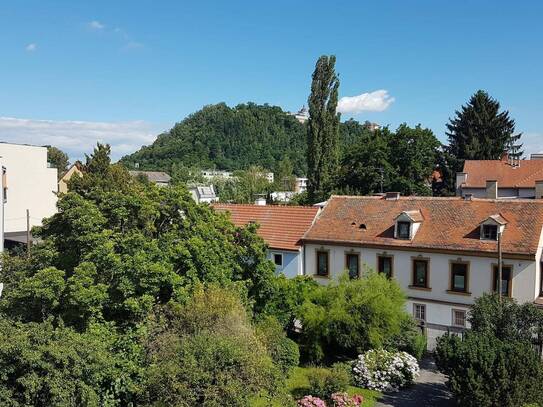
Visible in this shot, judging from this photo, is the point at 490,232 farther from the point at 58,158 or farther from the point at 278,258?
the point at 58,158

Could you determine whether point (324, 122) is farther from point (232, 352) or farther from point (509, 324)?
point (232, 352)

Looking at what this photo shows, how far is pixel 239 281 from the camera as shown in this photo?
60.8 ft

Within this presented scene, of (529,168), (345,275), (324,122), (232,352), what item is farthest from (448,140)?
(232,352)

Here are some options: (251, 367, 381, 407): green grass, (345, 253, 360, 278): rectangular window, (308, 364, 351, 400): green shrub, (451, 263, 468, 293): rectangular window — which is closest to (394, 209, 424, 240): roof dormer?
(345, 253, 360, 278): rectangular window

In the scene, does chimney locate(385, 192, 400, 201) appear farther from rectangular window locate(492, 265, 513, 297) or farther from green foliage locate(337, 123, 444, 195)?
green foliage locate(337, 123, 444, 195)

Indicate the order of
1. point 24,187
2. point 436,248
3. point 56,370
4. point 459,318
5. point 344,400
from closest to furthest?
1. point 56,370
2. point 344,400
3. point 459,318
4. point 436,248
5. point 24,187

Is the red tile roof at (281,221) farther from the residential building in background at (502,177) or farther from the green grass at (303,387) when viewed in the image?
the residential building in background at (502,177)

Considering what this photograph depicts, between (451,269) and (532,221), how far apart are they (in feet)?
15.7

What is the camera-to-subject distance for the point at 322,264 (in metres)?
29.5

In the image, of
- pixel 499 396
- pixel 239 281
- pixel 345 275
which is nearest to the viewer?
pixel 499 396

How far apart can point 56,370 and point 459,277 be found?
66.6ft

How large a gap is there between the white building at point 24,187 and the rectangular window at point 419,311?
32.3m

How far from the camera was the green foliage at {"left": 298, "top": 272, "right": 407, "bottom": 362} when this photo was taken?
66.3ft

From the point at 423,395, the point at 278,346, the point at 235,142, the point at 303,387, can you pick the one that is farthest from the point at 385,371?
the point at 235,142
